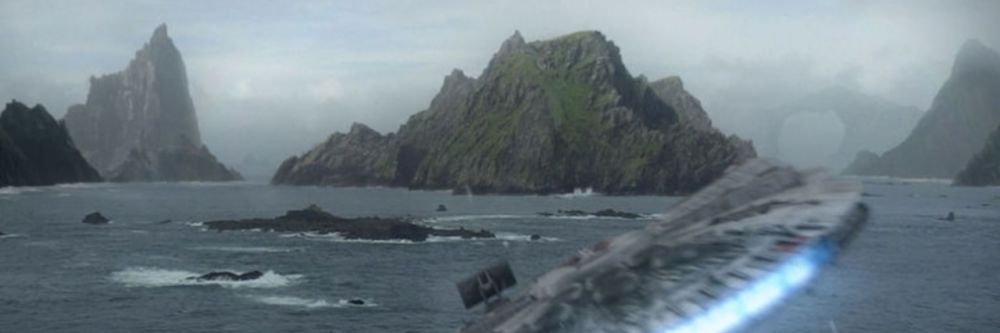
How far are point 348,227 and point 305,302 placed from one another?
61928 millimetres

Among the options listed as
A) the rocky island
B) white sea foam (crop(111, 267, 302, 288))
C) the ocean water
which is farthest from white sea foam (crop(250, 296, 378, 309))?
the rocky island

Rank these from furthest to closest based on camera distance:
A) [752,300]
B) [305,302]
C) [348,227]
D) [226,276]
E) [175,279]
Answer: [348,227] < [175,279] < [226,276] < [305,302] < [752,300]

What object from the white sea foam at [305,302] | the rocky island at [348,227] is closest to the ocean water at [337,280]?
the white sea foam at [305,302]

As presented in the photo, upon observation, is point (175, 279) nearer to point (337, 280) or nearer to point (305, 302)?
point (337, 280)

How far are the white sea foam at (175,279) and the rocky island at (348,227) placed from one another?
36.6 metres

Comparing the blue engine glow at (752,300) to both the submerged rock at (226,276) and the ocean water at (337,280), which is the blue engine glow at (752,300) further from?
the submerged rock at (226,276)

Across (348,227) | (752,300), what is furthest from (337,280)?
(752,300)

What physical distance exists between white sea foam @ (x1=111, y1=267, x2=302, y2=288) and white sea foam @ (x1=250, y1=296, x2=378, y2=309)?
7.18m

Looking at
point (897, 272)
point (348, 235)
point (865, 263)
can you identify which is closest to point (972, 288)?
point (897, 272)

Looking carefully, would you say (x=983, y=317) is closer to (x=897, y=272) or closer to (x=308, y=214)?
(x=897, y=272)

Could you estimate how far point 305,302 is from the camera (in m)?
69.2

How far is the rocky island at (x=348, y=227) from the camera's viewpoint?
12250cm

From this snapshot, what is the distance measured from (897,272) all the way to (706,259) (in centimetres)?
9566

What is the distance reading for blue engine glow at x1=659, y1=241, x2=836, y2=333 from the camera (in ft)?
16.6
